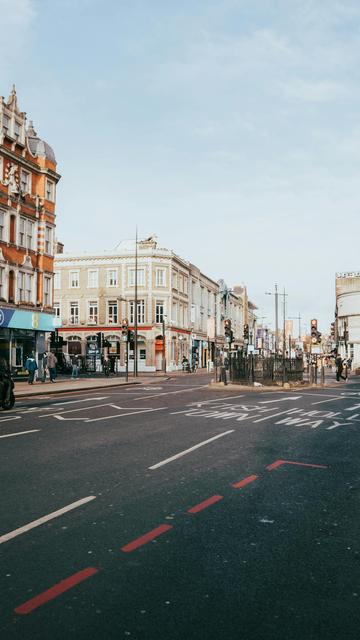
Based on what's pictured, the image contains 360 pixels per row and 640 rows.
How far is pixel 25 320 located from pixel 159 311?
30155 mm

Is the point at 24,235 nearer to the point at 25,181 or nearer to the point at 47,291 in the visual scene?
the point at 25,181

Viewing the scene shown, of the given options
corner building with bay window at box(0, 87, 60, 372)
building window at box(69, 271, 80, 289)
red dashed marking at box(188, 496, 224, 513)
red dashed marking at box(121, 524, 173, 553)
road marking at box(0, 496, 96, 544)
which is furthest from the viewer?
building window at box(69, 271, 80, 289)

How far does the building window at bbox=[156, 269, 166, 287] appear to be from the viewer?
66.4 meters

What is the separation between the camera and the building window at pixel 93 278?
6800cm

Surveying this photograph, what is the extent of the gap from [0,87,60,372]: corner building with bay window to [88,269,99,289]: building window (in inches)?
1071

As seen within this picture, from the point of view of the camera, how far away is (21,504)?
648 centimetres

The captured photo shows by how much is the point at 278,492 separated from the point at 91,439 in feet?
17.1

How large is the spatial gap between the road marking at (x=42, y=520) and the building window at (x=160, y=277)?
6000cm

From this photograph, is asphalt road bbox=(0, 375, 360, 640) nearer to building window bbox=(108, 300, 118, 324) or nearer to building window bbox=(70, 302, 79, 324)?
building window bbox=(108, 300, 118, 324)

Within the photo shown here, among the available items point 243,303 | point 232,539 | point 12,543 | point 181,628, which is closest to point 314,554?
point 232,539

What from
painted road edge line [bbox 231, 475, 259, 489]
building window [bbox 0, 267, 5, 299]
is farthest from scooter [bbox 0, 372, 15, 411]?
building window [bbox 0, 267, 5, 299]

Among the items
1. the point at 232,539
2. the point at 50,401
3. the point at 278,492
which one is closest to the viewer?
the point at 232,539

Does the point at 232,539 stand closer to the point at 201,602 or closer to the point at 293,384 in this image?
the point at 201,602

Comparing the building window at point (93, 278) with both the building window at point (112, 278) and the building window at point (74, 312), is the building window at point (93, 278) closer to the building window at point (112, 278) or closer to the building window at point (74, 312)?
the building window at point (112, 278)
